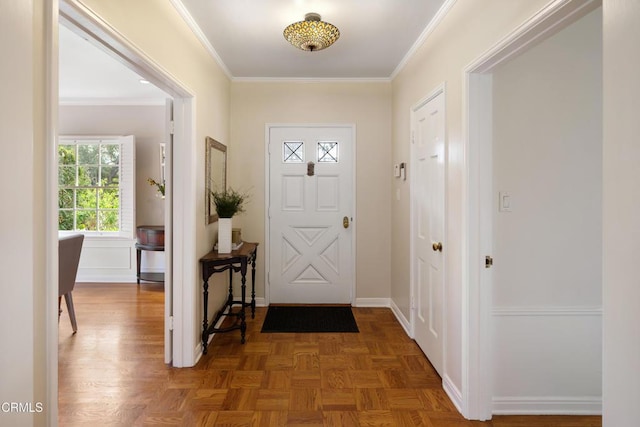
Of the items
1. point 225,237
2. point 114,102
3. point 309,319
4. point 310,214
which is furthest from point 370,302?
point 114,102

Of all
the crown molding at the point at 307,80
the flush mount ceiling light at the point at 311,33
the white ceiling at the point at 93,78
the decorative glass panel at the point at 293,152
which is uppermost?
the white ceiling at the point at 93,78

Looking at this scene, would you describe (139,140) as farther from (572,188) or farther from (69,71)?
(572,188)

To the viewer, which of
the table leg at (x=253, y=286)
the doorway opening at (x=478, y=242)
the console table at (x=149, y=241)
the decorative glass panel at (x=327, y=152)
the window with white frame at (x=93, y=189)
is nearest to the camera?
the doorway opening at (x=478, y=242)

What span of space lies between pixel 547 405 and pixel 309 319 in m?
2.12

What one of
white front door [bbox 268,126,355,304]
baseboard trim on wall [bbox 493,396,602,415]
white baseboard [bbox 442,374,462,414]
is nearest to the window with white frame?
white front door [bbox 268,126,355,304]

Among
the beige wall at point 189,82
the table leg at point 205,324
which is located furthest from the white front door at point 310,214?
the table leg at point 205,324

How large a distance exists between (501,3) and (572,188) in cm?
113

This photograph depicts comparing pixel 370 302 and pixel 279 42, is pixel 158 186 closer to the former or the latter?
pixel 279 42

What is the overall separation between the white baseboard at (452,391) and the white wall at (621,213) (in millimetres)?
1180

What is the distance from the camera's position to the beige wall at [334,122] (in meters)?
3.97

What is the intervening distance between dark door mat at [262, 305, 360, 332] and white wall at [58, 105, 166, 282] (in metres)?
2.28

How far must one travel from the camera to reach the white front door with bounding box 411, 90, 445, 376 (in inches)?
98.6

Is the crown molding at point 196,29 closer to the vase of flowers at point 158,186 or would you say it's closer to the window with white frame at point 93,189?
the vase of flowers at point 158,186

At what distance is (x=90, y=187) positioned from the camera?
504 cm
